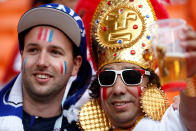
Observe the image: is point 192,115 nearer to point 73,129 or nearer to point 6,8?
point 73,129

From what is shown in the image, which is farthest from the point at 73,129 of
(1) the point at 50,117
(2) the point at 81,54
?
(2) the point at 81,54

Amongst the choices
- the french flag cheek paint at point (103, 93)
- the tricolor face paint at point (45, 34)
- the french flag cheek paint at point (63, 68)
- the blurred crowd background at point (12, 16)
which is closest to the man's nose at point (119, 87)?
the french flag cheek paint at point (103, 93)

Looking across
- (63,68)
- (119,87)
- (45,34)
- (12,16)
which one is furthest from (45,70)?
(12,16)

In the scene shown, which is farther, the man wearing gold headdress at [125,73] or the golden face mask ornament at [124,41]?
the golden face mask ornament at [124,41]

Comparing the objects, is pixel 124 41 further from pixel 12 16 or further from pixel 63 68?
pixel 12 16

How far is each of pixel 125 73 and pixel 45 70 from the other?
68 cm

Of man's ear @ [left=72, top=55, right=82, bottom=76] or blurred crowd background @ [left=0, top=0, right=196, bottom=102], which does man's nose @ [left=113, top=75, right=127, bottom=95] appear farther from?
blurred crowd background @ [left=0, top=0, right=196, bottom=102]

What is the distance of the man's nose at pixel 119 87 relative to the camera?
112 inches

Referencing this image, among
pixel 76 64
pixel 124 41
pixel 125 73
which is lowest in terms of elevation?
pixel 125 73

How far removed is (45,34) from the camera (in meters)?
3.16

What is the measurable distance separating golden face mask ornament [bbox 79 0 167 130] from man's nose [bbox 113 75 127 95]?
165 mm

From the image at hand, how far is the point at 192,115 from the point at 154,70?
77 cm

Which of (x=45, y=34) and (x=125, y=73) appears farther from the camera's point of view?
(x=45, y=34)

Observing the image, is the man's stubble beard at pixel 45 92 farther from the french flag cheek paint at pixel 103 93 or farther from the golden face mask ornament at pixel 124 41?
the french flag cheek paint at pixel 103 93
